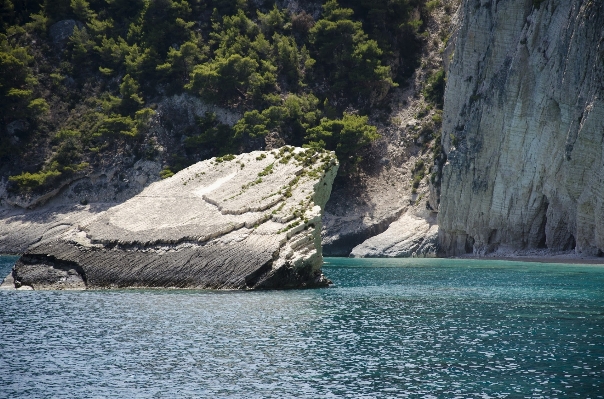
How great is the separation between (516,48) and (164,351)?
4459 cm

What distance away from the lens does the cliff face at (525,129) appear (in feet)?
162

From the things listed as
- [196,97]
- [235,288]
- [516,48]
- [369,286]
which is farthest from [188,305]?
[196,97]

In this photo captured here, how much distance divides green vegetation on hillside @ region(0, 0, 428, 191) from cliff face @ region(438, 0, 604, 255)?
11.4 metres

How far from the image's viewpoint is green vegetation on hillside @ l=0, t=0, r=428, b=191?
76.1 metres

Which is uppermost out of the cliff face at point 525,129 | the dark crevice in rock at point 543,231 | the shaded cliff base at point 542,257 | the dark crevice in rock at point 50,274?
the cliff face at point 525,129

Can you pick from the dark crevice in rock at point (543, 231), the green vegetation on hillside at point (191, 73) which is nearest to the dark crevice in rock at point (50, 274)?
the dark crevice in rock at point (543, 231)

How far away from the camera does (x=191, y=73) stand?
7950 cm

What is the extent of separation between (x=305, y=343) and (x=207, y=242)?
14263mm

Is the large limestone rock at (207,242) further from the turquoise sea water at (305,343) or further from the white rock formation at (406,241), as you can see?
the white rock formation at (406,241)

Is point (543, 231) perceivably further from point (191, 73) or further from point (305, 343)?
point (305, 343)

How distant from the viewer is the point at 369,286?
38031 millimetres

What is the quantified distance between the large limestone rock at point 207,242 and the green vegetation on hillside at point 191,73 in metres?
32.0

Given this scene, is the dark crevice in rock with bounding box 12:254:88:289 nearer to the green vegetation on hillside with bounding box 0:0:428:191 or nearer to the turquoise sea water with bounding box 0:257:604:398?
the turquoise sea water with bounding box 0:257:604:398

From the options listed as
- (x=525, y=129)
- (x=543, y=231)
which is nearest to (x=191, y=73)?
(x=525, y=129)
